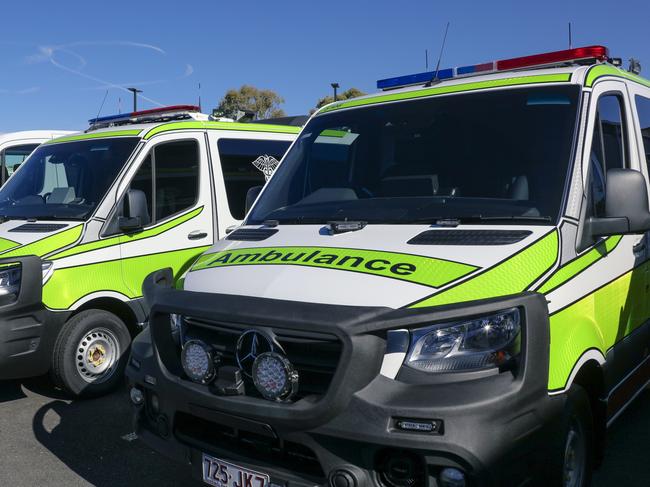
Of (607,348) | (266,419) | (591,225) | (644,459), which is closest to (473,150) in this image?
(591,225)

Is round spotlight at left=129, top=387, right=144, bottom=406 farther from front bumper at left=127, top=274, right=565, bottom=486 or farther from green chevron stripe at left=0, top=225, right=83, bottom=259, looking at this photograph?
green chevron stripe at left=0, top=225, right=83, bottom=259

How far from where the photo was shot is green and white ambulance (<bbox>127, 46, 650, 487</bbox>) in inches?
105

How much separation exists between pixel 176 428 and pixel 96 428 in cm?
213

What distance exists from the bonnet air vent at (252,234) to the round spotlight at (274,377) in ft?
3.68

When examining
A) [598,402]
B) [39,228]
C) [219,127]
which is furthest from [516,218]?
[219,127]

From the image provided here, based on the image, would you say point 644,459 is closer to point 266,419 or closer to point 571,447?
point 571,447

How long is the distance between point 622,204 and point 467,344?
3.98 feet

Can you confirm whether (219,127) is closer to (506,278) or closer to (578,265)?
(578,265)

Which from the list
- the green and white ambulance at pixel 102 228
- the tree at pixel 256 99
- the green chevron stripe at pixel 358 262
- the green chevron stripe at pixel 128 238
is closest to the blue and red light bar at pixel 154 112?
the green and white ambulance at pixel 102 228

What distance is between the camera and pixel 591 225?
3.38 m

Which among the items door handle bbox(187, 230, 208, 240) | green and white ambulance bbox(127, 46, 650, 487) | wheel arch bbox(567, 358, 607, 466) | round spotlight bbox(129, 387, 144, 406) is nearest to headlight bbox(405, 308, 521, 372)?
green and white ambulance bbox(127, 46, 650, 487)

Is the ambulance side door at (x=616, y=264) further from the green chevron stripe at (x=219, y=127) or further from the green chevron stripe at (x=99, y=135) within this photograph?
the green chevron stripe at (x=99, y=135)

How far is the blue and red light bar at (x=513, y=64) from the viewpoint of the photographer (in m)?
4.21

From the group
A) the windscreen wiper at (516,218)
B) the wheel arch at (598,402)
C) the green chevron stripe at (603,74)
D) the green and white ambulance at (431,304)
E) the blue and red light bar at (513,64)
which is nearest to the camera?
the green and white ambulance at (431,304)
